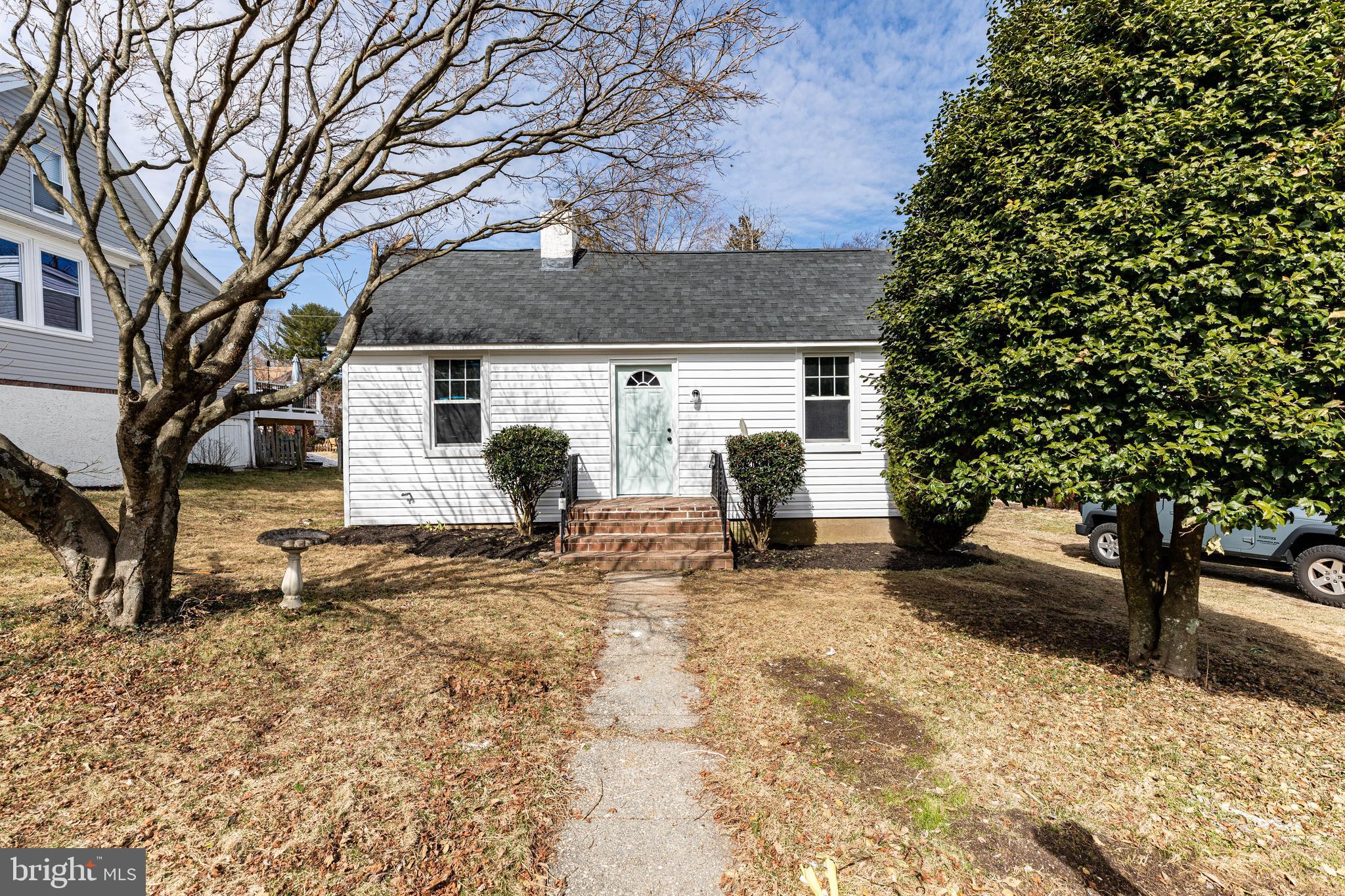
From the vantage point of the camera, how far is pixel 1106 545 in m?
8.96

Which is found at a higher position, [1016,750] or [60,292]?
[60,292]

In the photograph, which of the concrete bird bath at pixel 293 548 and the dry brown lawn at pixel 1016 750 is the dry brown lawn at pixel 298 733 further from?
the dry brown lawn at pixel 1016 750

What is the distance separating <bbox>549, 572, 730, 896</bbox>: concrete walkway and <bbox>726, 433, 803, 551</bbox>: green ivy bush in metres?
3.92

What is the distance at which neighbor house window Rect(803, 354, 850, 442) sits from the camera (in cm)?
944

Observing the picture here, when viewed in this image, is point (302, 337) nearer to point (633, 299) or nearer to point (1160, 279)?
point (633, 299)

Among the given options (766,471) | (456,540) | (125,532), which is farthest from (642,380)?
(125,532)

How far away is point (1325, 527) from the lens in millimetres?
Result: 7094

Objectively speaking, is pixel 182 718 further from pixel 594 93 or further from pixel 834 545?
pixel 834 545

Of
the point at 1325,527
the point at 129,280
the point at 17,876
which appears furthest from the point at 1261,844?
the point at 129,280

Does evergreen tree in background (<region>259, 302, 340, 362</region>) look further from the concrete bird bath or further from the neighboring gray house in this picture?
the concrete bird bath

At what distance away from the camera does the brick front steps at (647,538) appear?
7.70 metres

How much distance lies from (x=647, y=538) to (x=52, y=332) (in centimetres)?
1368

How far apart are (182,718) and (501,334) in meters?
6.82

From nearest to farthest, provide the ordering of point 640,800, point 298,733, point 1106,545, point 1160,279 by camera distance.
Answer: point 640,800 → point 298,733 → point 1160,279 → point 1106,545
